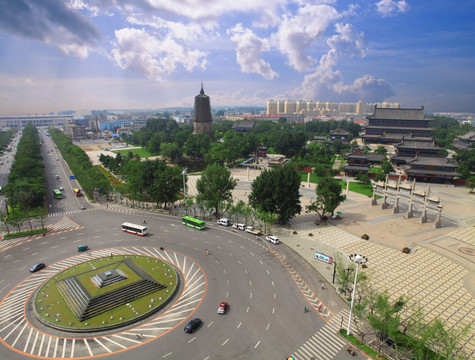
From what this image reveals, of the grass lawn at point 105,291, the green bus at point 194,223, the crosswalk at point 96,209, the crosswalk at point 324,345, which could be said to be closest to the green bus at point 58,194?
the crosswalk at point 96,209

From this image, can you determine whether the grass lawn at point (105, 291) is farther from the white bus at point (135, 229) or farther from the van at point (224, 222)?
the van at point (224, 222)

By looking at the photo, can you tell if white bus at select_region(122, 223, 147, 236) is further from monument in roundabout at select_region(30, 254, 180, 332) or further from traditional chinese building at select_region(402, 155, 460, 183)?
traditional chinese building at select_region(402, 155, 460, 183)

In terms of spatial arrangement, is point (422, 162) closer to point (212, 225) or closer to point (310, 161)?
point (310, 161)

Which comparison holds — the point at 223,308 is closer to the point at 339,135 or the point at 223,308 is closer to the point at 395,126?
the point at 395,126

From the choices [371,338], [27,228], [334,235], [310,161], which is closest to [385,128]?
[310,161]

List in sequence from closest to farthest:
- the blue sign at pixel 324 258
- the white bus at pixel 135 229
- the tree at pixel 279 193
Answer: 1. the blue sign at pixel 324 258
2. the white bus at pixel 135 229
3. the tree at pixel 279 193

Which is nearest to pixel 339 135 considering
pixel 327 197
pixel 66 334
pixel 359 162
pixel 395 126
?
pixel 395 126

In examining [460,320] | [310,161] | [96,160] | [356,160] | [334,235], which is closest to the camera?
[460,320]
